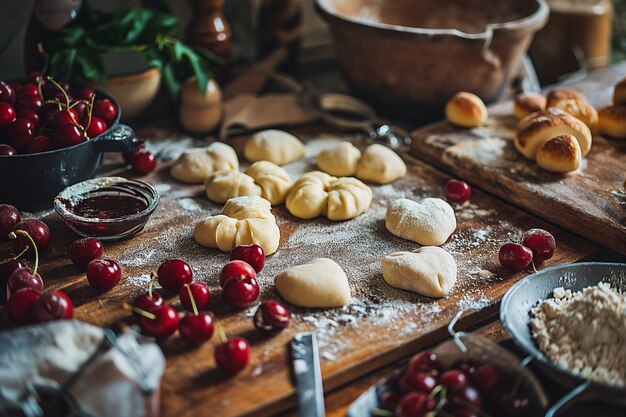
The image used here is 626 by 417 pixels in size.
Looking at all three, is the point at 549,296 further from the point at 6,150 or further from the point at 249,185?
the point at 6,150

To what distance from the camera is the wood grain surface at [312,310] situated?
1.37m

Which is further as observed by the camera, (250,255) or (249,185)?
(249,185)

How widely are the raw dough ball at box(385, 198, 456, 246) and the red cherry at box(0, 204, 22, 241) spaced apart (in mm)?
1003

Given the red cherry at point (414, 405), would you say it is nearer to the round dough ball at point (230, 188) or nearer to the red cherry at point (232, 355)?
the red cherry at point (232, 355)

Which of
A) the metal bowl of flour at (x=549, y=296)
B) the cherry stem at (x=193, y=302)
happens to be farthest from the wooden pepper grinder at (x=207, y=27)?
the metal bowl of flour at (x=549, y=296)

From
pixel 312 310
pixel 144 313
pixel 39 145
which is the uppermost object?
pixel 39 145

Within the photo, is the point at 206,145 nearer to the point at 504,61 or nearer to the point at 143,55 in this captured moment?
the point at 143,55

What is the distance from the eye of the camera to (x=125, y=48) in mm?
2334

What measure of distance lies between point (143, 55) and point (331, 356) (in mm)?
1437

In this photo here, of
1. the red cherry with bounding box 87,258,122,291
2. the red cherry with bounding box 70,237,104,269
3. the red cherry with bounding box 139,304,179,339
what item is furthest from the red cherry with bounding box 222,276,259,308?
the red cherry with bounding box 70,237,104,269

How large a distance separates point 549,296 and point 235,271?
726 mm

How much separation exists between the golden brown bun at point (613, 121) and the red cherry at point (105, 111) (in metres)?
1.61

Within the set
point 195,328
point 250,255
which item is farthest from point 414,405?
point 250,255

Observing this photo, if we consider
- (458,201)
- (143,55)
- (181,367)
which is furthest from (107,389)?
(143,55)
